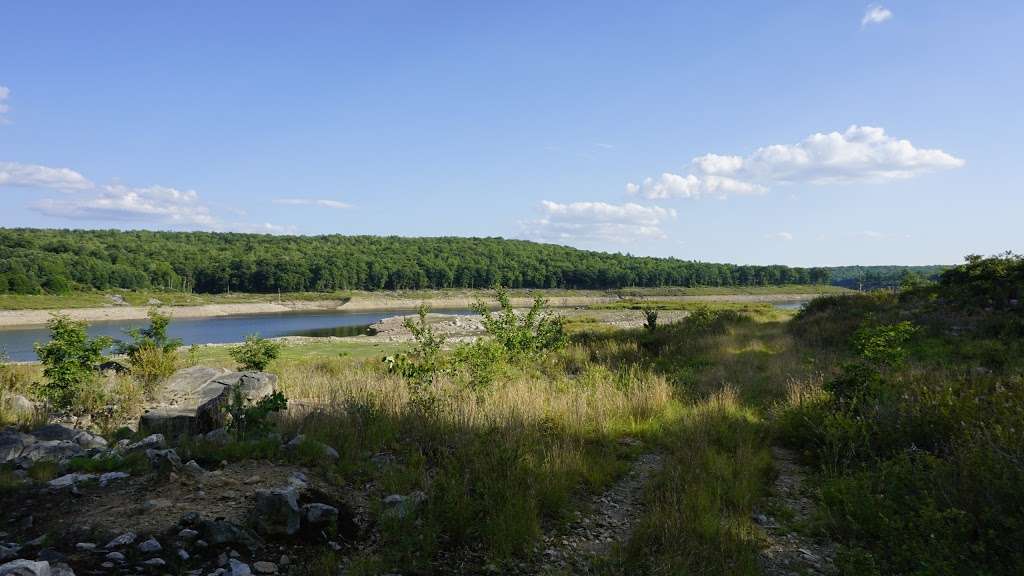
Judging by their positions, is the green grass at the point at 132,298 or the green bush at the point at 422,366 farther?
the green grass at the point at 132,298

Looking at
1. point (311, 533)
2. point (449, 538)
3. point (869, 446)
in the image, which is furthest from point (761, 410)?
point (311, 533)

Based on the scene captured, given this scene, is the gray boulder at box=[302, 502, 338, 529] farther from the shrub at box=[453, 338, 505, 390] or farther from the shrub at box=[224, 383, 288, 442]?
the shrub at box=[453, 338, 505, 390]

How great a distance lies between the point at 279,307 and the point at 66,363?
103492 mm

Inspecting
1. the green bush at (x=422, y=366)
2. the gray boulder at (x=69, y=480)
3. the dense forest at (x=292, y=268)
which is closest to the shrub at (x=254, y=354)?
the green bush at (x=422, y=366)

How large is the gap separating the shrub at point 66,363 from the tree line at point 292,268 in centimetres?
10507

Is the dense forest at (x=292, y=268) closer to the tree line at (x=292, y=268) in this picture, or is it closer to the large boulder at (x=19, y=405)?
the tree line at (x=292, y=268)

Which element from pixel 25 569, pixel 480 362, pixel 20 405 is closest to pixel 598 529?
pixel 25 569

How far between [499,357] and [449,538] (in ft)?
24.4

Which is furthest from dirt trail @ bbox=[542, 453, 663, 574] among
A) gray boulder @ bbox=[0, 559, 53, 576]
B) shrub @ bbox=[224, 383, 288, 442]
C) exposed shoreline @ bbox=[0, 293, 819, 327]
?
exposed shoreline @ bbox=[0, 293, 819, 327]

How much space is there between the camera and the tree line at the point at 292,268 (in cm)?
11181

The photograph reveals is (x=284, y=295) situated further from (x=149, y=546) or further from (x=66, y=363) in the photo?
(x=149, y=546)

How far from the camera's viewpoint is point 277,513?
4.93 metres

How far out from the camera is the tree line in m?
112

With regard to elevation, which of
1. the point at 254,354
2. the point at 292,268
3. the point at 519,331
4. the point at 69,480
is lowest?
the point at 254,354
